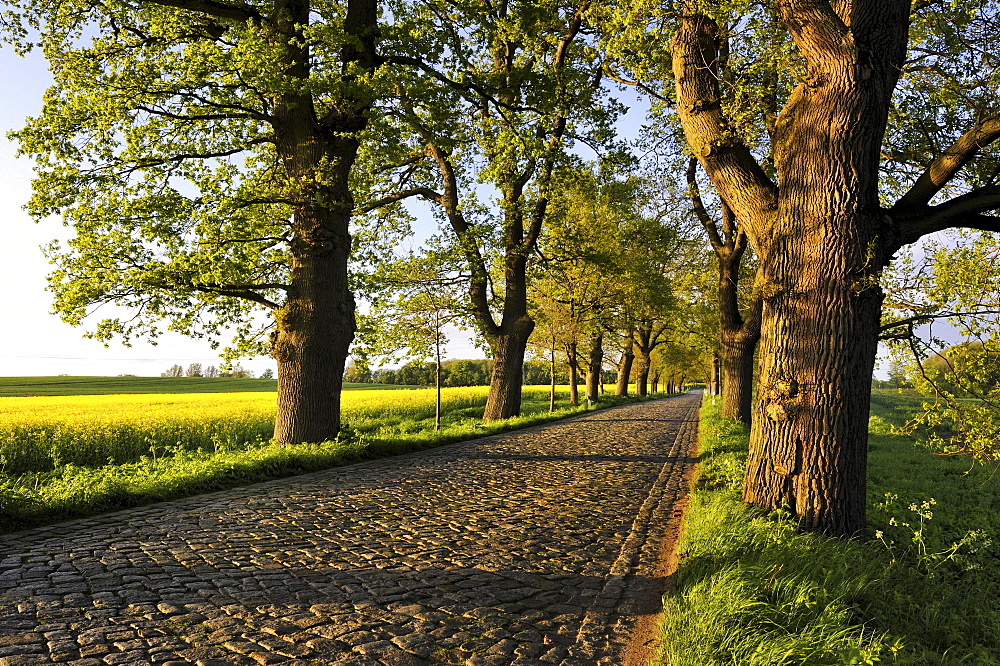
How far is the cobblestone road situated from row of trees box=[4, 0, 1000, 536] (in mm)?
2357

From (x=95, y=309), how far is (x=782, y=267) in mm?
12005

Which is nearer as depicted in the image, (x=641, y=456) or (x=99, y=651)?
(x=99, y=651)

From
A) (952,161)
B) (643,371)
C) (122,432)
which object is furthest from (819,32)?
(643,371)

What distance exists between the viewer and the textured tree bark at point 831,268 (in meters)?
5.78

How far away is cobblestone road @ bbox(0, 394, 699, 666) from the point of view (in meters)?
3.59

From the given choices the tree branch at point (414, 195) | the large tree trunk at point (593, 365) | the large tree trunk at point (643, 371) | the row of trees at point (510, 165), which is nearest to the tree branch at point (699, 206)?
the row of trees at point (510, 165)

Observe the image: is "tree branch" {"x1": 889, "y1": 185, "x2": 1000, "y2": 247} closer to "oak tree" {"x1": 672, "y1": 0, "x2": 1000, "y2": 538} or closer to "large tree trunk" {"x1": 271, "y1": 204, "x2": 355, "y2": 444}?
"oak tree" {"x1": 672, "y1": 0, "x2": 1000, "y2": 538}

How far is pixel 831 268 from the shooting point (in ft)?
19.1

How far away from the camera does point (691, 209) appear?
17875mm

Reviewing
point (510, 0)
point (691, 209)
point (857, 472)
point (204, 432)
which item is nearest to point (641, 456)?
point (857, 472)

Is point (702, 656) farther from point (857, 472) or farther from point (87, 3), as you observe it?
point (87, 3)

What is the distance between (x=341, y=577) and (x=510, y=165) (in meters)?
12.4

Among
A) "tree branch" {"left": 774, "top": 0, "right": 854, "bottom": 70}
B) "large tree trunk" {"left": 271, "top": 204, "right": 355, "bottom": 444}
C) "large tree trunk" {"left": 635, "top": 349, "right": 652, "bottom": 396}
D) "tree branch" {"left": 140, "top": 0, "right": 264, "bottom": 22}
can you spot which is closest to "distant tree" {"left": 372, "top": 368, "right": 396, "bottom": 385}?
"large tree trunk" {"left": 635, "top": 349, "right": 652, "bottom": 396}

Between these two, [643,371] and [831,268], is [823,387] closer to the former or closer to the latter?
[831,268]
